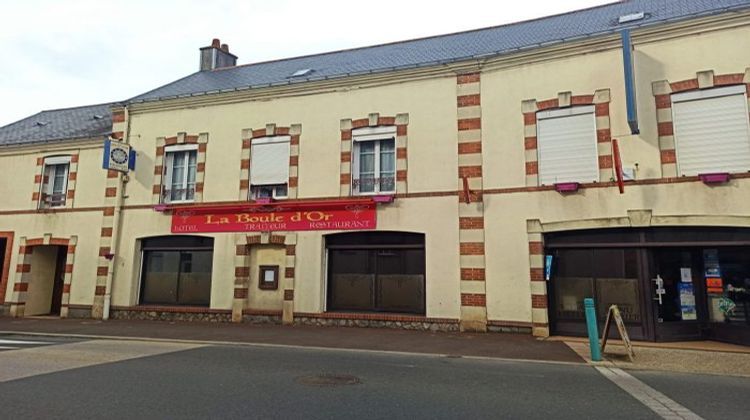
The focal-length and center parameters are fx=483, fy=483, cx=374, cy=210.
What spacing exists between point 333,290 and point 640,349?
749cm

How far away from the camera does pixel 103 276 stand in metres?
15.2

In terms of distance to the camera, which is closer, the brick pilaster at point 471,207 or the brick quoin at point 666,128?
the brick quoin at point 666,128

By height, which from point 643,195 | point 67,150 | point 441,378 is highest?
point 67,150

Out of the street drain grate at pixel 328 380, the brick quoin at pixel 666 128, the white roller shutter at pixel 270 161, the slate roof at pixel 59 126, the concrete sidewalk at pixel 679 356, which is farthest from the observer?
the slate roof at pixel 59 126

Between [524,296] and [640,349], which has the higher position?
[524,296]

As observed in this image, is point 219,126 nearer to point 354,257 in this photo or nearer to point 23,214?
point 354,257

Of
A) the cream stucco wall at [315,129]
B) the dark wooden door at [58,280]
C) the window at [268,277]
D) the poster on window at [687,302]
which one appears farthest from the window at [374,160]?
the dark wooden door at [58,280]

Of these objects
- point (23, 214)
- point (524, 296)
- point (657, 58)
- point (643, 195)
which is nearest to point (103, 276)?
point (23, 214)

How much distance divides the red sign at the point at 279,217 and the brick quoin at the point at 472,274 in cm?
270

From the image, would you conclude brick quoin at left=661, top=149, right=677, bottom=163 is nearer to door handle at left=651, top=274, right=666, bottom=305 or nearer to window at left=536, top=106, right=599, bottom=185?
window at left=536, top=106, right=599, bottom=185

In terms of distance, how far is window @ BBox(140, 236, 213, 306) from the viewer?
14.5 metres

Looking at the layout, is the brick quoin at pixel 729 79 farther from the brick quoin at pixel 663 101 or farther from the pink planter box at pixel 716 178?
the pink planter box at pixel 716 178

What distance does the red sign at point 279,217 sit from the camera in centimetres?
1299

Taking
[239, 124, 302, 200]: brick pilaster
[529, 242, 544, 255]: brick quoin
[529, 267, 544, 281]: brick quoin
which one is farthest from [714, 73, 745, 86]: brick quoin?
[239, 124, 302, 200]: brick pilaster
